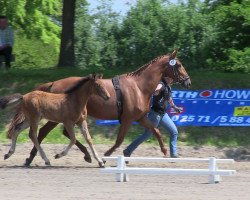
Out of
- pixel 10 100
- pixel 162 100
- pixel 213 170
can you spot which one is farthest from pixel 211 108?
pixel 213 170

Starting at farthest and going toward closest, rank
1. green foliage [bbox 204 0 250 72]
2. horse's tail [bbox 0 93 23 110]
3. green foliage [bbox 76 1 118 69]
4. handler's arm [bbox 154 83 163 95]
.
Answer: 1. green foliage [bbox 76 1 118 69]
2. green foliage [bbox 204 0 250 72]
3. handler's arm [bbox 154 83 163 95]
4. horse's tail [bbox 0 93 23 110]

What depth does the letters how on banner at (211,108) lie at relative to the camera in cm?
2081

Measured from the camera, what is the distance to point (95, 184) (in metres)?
13.7

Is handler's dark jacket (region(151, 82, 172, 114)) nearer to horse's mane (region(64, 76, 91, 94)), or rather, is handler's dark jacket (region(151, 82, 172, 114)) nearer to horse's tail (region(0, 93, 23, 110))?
horse's mane (region(64, 76, 91, 94))

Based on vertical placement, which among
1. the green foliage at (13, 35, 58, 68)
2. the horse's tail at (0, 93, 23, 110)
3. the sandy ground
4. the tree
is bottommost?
the green foliage at (13, 35, 58, 68)

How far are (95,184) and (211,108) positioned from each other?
773 cm

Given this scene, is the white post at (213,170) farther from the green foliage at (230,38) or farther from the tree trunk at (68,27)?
the green foliage at (230,38)

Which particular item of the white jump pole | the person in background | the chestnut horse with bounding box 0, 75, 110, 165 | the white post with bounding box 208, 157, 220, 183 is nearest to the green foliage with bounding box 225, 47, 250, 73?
the person in background

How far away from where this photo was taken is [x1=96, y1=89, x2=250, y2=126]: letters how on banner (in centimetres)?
2081

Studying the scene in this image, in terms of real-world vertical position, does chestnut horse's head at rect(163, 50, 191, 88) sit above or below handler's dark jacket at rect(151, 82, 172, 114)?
above

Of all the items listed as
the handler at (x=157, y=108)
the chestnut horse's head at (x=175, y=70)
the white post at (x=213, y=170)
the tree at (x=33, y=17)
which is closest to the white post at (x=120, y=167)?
the white post at (x=213, y=170)

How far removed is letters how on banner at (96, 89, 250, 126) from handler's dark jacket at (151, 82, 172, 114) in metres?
3.04

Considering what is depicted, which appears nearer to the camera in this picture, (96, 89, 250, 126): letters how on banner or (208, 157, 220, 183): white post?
(208, 157, 220, 183): white post

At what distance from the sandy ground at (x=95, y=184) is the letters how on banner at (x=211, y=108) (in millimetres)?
2866
